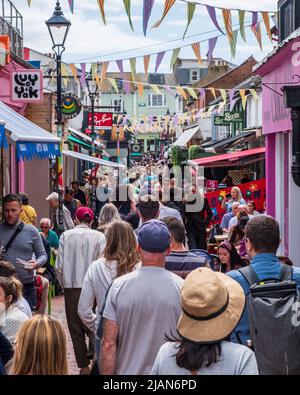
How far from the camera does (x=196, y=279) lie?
12.9 ft

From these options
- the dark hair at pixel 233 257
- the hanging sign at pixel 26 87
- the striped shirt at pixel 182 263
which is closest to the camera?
the striped shirt at pixel 182 263

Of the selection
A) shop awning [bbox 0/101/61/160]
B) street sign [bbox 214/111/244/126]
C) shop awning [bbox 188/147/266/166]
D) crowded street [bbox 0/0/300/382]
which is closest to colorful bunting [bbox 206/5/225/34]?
crowded street [bbox 0/0/300/382]

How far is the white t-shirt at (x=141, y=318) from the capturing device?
514 centimetres

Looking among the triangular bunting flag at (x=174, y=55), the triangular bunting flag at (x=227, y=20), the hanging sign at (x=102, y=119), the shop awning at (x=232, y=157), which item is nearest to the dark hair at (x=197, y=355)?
the triangular bunting flag at (x=227, y=20)

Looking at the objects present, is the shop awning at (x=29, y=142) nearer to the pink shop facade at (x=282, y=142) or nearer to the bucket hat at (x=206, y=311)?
the pink shop facade at (x=282, y=142)

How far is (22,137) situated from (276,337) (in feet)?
24.8

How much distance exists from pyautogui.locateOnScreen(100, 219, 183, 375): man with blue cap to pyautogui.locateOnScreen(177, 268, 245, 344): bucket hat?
124 centimetres

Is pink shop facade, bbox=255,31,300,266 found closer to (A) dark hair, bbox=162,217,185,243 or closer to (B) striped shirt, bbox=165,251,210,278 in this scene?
(A) dark hair, bbox=162,217,185,243

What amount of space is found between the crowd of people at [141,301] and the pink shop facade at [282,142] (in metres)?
6.38

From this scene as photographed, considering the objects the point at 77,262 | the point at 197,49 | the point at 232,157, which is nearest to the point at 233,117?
the point at 232,157

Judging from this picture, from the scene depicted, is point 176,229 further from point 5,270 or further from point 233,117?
point 233,117

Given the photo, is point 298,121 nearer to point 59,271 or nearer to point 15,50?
point 59,271

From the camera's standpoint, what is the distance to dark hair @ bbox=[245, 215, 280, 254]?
545cm
